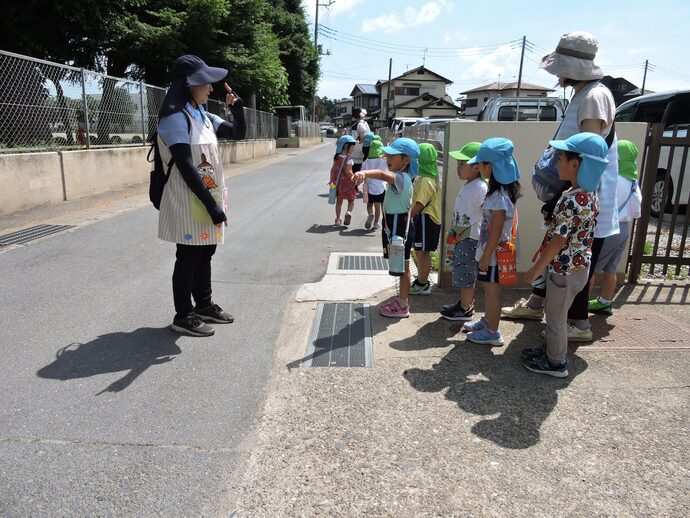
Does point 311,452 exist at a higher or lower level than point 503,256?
lower

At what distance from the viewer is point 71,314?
13.9 feet

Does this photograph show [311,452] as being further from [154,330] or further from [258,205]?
[258,205]

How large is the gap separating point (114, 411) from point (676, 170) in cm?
939

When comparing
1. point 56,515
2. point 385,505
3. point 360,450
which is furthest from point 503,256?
point 56,515

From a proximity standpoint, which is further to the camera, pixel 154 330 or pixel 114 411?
pixel 154 330

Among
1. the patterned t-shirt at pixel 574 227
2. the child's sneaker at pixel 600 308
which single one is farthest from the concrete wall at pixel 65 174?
the child's sneaker at pixel 600 308

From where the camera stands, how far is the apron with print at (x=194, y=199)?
11.8 ft

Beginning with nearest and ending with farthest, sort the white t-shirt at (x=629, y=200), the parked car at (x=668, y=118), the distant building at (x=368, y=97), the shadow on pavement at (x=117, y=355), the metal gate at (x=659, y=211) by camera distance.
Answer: the shadow on pavement at (x=117, y=355), the white t-shirt at (x=629, y=200), the metal gate at (x=659, y=211), the parked car at (x=668, y=118), the distant building at (x=368, y=97)

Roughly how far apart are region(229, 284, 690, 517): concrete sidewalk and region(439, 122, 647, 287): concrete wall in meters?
1.17

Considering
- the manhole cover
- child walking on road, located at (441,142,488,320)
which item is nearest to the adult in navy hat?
child walking on road, located at (441,142,488,320)

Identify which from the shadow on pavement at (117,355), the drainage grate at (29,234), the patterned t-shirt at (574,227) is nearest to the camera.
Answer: the patterned t-shirt at (574,227)

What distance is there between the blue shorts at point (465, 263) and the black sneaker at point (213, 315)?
1.88m

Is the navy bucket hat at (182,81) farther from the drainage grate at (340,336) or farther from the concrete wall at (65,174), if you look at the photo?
the concrete wall at (65,174)

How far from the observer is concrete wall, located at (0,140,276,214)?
7816mm
